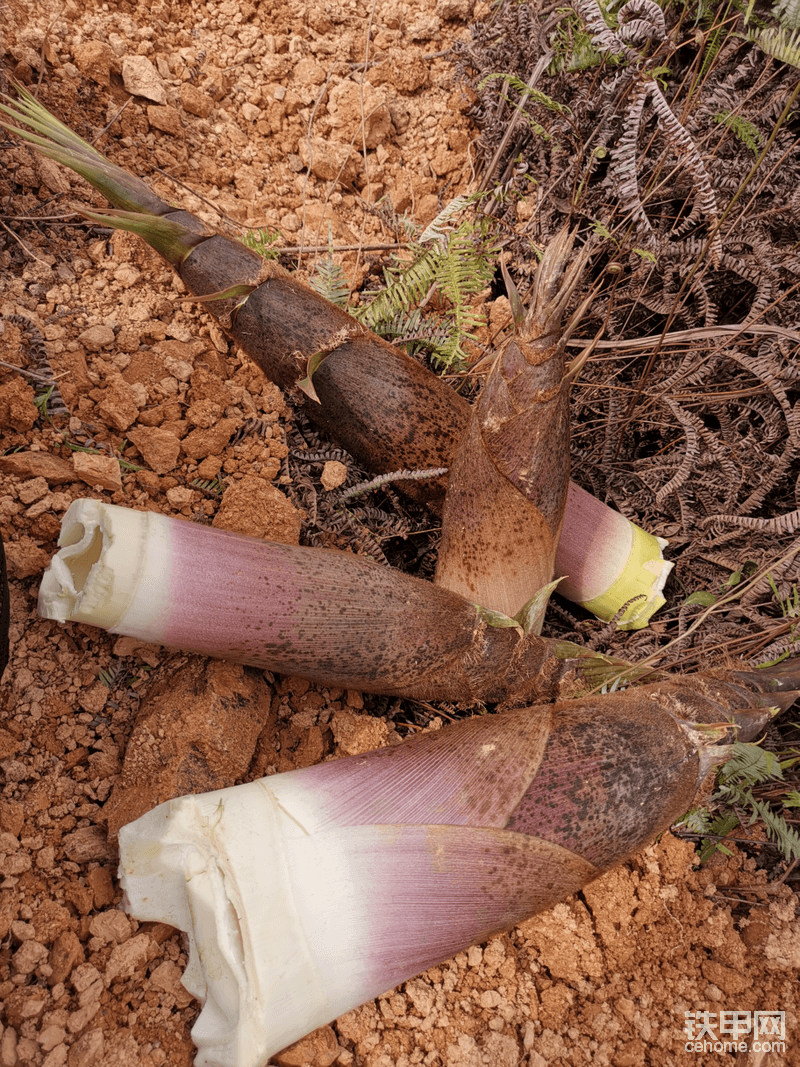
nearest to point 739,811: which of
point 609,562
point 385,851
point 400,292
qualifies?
point 609,562

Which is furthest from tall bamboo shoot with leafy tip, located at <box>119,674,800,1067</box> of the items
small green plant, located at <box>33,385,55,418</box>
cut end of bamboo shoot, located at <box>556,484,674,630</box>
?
small green plant, located at <box>33,385,55,418</box>

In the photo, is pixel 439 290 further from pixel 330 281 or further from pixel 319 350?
pixel 319 350

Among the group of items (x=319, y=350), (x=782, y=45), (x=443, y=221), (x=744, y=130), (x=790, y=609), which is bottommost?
(x=790, y=609)

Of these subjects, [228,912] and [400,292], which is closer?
[228,912]

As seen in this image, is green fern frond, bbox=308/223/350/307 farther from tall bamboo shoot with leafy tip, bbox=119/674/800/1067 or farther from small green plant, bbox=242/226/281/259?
tall bamboo shoot with leafy tip, bbox=119/674/800/1067

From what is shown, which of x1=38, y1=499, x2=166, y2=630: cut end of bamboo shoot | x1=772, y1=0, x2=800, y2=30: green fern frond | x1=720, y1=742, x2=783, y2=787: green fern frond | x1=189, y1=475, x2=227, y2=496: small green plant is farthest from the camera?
x1=772, y1=0, x2=800, y2=30: green fern frond

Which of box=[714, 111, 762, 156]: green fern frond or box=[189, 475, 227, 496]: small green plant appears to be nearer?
box=[189, 475, 227, 496]: small green plant

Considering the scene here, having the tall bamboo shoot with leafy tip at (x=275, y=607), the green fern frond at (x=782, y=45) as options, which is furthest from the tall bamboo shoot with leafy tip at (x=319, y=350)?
the green fern frond at (x=782, y=45)
